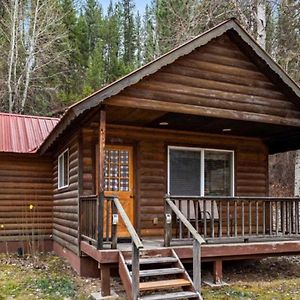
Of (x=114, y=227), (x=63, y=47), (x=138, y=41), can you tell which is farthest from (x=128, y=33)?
(x=114, y=227)

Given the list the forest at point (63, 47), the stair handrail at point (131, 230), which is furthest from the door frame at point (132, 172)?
the forest at point (63, 47)

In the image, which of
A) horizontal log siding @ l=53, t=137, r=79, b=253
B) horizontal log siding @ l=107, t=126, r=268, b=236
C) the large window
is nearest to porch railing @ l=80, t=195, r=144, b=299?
horizontal log siding @ l=53, t=137, r=79, b=253

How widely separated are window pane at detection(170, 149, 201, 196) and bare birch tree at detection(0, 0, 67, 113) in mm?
14868

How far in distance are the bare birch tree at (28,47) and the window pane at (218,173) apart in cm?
1512

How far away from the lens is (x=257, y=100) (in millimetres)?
8820

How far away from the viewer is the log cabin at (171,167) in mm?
7379

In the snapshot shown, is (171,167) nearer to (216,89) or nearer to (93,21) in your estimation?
(216,89)

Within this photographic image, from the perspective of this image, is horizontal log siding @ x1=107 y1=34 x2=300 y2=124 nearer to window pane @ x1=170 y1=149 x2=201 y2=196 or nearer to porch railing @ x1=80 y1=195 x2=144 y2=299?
porch railing @ x1=80 y1=195 x2=144 y2=299

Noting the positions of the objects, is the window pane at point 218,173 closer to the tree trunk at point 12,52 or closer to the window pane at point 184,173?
the window pane at point 184,173

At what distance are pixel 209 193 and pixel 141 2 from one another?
2764 centimetres

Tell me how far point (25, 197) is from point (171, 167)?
15.8ft

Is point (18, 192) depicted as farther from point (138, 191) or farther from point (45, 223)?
point (138, 191)

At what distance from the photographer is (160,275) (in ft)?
23.5

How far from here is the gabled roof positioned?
7211 mm
